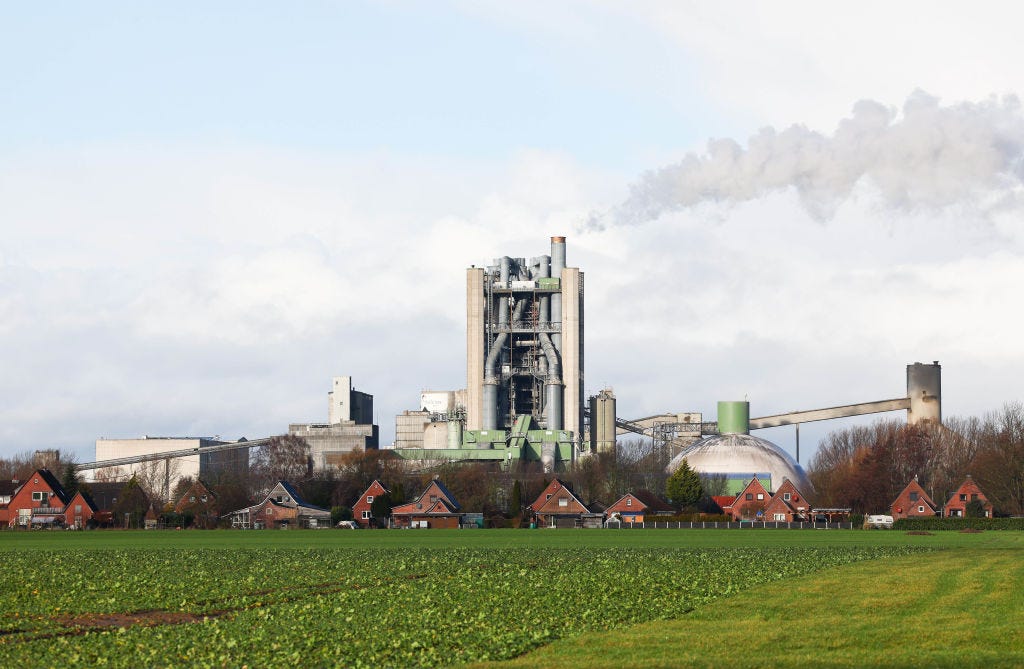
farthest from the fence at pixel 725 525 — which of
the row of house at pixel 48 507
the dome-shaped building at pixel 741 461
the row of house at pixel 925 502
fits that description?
the row of house at pixel 48 507

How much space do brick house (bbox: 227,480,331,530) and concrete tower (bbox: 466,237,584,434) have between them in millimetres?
34375

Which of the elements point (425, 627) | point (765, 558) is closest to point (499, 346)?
point (765, 558)

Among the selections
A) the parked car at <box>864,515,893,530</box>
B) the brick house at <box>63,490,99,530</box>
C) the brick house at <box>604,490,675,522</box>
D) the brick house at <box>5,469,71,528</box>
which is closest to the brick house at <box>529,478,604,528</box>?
the brick house at <box>604,490,675,522</box>

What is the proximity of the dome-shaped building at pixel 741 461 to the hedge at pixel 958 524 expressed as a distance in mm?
52984

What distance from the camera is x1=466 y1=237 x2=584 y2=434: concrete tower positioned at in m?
164

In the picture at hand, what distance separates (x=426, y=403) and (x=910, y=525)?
87.5 metres

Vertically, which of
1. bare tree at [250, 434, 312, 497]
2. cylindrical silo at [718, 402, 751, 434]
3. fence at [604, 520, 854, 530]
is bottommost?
fence at [604, 520, 854, 530]

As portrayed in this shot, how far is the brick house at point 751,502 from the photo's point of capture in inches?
5536

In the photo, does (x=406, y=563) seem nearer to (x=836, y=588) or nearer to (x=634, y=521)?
(x=836, y=588)

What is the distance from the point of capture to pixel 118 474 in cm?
18312

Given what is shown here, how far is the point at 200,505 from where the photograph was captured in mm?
130500

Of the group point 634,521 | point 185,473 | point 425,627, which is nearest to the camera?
Answer: point 425,627

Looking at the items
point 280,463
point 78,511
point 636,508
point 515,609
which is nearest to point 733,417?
point 636,508

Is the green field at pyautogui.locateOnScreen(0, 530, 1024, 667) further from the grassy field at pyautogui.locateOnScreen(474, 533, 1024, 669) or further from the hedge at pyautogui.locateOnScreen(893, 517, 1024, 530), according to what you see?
the hedge at pyautogui.locateOnScreen(893, 517, 1024, 530)
